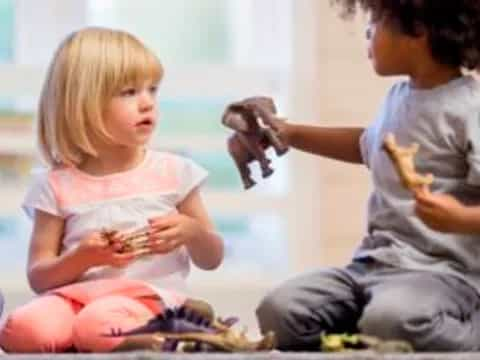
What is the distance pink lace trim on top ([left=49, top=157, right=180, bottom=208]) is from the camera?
114cm

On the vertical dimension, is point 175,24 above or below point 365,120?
above

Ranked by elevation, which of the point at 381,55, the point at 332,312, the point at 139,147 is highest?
the point at 381,55

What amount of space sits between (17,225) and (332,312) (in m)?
0.85

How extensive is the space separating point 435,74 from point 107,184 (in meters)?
0.35

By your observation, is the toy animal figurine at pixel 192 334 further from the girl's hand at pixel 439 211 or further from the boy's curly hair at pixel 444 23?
the boy's curly hair at pixel 444 23

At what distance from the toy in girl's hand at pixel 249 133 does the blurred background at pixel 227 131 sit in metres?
0.63

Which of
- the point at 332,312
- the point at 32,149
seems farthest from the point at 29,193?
the point at 32,149

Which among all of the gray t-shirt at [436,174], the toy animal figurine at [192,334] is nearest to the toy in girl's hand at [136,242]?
the toy animal figurine at [192,334]

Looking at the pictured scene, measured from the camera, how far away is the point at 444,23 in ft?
3.28

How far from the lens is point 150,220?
3.63 ft

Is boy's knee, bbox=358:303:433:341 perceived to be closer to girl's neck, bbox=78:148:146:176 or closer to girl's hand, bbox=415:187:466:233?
girl's hand, bbox=415:187:466:233

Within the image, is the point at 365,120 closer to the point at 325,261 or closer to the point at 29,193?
the point at 325,261

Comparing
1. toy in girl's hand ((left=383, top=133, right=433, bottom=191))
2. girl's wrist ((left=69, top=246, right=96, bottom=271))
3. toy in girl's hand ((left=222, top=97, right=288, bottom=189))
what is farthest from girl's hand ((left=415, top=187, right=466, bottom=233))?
girl's wrist ((left=69, top=246, right=96, bottom=271))

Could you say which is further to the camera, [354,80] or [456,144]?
[354,80]
